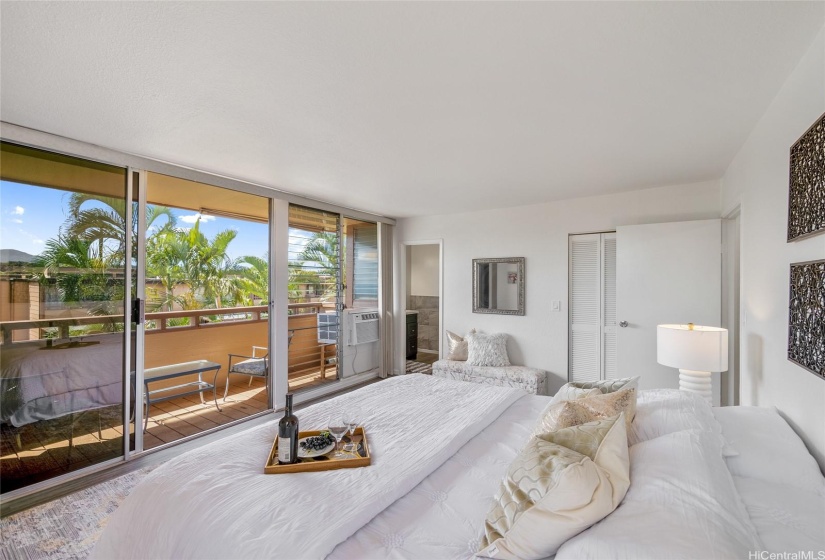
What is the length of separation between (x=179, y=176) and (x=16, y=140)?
3.16 feet

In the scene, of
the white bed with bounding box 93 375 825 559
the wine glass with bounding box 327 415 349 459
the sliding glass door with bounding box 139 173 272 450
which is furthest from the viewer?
the sliding glass door with bounding box 139 173 272 450

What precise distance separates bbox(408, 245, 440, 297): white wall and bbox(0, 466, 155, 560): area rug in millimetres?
5516

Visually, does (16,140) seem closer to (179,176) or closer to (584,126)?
(179,176)

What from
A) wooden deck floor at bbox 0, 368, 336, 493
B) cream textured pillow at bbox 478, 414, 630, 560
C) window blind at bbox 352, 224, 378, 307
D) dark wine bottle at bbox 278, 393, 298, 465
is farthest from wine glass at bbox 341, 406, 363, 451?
window blind at bbox 352, 224, 378, 307

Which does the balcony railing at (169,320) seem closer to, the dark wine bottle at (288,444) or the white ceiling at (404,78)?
the white ceiling at (404,78)

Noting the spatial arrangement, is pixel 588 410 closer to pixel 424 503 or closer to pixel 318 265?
pixel 424 503

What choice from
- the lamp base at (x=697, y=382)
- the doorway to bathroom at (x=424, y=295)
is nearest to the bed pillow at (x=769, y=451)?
the lamp base at (x=697, y=382)

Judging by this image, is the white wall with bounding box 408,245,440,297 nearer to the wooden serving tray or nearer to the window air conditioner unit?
the window air conditioner unit

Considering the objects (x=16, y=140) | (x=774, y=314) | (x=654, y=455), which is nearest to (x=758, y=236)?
(x=774, y=314)

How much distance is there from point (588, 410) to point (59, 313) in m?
3.41

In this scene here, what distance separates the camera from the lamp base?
2.61 meters

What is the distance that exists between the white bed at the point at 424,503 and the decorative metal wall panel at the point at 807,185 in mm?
885

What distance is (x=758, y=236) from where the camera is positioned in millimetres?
2123

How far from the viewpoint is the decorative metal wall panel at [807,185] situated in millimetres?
1311
